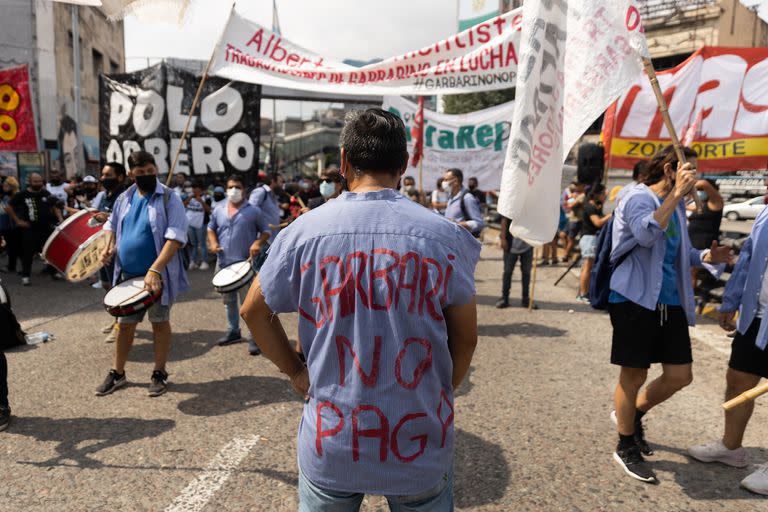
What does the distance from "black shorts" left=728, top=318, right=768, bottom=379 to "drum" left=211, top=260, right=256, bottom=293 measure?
3.98 meters

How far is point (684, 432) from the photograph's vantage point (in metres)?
3.84

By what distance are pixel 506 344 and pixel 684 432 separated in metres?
2.39

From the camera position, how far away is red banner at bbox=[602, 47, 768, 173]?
6.90m

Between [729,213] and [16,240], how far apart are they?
27390 mm

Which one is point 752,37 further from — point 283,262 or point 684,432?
point 283,262

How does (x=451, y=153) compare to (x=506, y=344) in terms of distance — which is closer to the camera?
(x=506, y=344)

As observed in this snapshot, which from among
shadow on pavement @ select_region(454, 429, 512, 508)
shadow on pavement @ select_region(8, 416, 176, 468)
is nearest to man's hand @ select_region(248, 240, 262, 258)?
shadow on pavement @ select_region(8, 416, 176, 468)

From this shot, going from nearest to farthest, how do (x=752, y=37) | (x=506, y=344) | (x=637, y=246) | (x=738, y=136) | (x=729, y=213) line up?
(x=637, y=246)
(x=506, y=344)
(x=738, y=136)
(x=729, y=213)
(x=752, y=37)

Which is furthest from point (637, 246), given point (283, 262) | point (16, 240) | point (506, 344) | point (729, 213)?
point (729, 213)

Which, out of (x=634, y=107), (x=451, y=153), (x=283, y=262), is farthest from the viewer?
(x=451, y=153)

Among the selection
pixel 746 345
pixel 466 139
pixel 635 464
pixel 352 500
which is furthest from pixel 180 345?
pixel 466 139

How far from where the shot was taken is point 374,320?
1.48m

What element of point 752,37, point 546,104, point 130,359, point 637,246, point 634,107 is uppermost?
point 752,37

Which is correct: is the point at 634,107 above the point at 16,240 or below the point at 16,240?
above
